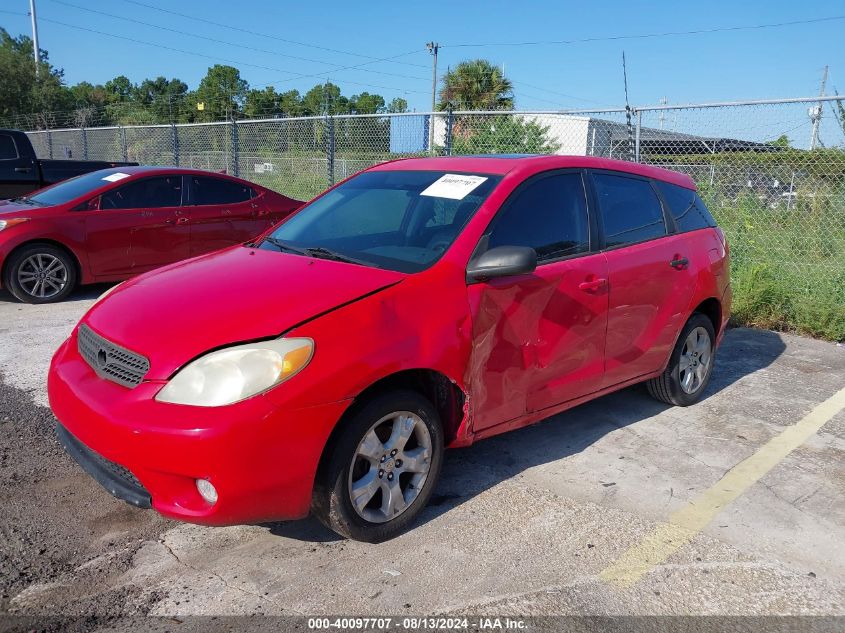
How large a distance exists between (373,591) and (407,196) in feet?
6.82

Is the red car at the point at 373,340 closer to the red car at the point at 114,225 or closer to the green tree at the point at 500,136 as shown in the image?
the red car at the point at 114,225

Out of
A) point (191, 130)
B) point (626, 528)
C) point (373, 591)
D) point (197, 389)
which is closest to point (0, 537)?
point (197, 389)

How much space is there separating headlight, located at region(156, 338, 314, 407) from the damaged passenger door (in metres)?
0.93

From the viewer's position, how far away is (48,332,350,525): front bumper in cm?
254

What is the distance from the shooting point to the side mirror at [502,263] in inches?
126

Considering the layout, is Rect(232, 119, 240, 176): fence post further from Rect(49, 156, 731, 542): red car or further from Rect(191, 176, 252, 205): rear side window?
Rect(49, 156, 731, 542): red car

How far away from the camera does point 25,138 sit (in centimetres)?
1082

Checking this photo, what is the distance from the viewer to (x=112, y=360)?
115 inches

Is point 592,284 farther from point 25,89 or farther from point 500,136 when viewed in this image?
point 25,89

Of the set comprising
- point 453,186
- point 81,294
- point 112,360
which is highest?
point 453,186

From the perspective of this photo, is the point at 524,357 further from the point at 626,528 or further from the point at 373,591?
the point at 373,591

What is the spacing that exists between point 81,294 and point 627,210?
656 centimetres

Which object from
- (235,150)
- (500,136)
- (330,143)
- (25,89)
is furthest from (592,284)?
(25,89)

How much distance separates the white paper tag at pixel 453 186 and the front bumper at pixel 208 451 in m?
1.43
